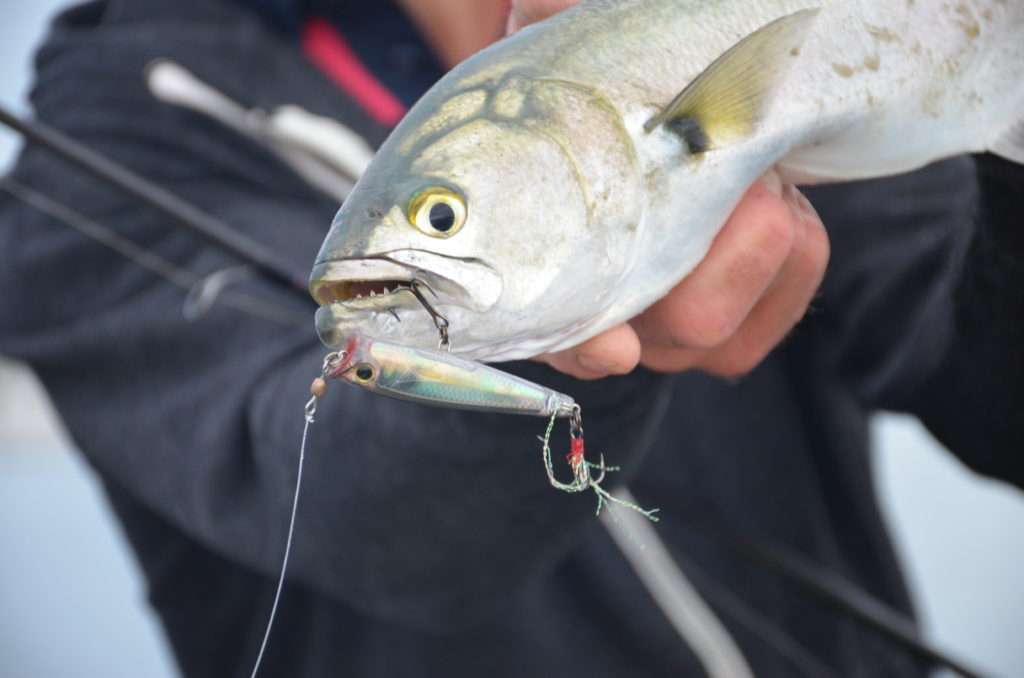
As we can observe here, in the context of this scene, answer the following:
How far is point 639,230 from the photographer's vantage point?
0.47 meters

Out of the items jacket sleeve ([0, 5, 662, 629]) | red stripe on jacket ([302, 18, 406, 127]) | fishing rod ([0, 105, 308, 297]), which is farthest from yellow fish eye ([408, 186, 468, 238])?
red stripe on jacket ([302, 18, 406, 127])

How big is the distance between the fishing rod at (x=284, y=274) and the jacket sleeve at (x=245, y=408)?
6 centimetres

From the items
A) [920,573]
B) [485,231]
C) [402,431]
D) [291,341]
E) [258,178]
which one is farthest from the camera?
[920,573]

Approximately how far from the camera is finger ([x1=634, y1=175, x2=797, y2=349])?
0.54 metres

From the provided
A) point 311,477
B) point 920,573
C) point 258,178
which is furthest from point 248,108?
point 920,573

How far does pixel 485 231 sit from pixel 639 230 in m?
0.08

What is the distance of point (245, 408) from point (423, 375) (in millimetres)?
526

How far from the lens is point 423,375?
422 mm

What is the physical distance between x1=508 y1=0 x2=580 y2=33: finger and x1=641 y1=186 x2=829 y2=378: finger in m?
0.16

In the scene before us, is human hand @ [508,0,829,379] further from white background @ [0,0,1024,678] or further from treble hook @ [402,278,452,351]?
white background @ [0,0,1024,678]

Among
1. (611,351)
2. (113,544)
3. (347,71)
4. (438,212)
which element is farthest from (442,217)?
(113,544)

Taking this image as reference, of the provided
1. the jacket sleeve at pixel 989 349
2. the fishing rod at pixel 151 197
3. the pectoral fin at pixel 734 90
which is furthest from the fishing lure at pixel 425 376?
the fishing rod at pixel 151 197

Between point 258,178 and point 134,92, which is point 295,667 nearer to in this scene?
point 258,178

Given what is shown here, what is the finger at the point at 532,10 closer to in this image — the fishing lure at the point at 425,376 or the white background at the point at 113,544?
the fishing lure at the point at 425,376
